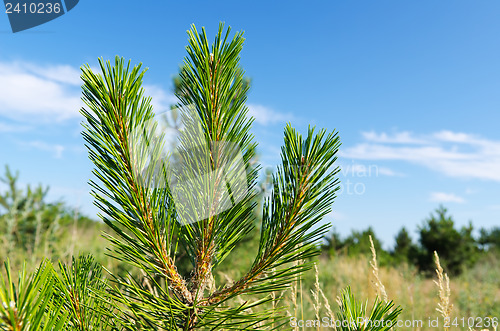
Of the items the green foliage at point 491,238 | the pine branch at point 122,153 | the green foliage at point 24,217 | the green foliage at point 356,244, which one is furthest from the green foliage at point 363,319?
the green foliage at point 491,238

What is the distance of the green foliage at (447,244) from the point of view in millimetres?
11422

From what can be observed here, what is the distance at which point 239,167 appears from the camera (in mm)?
1338

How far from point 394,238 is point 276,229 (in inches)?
525

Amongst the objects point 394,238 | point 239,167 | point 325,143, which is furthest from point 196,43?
point 394,238

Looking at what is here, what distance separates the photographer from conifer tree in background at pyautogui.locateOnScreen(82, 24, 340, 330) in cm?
119

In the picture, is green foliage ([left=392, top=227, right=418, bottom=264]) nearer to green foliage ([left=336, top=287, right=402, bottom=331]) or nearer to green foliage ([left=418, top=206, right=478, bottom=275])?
green foliage ([left=418, top=206, right=478, bottom=275])

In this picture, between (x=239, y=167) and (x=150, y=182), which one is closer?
(x=150, y=182)

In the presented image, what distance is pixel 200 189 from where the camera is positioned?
1.31m

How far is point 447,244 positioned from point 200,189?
12.4 metres

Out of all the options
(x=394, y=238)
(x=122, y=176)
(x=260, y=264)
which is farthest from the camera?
(x=394, y=238)

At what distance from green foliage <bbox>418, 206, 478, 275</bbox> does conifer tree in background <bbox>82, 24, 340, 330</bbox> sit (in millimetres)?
11854

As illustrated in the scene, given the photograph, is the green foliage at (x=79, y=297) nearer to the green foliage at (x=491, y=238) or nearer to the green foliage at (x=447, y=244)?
the green foliage at (x=447, y=244)

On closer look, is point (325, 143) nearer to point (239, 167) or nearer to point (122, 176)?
point (239, 167)

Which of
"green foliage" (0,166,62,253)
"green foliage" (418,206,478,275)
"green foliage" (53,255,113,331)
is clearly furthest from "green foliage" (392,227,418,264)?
"green foliage" (53,255,113,331)
